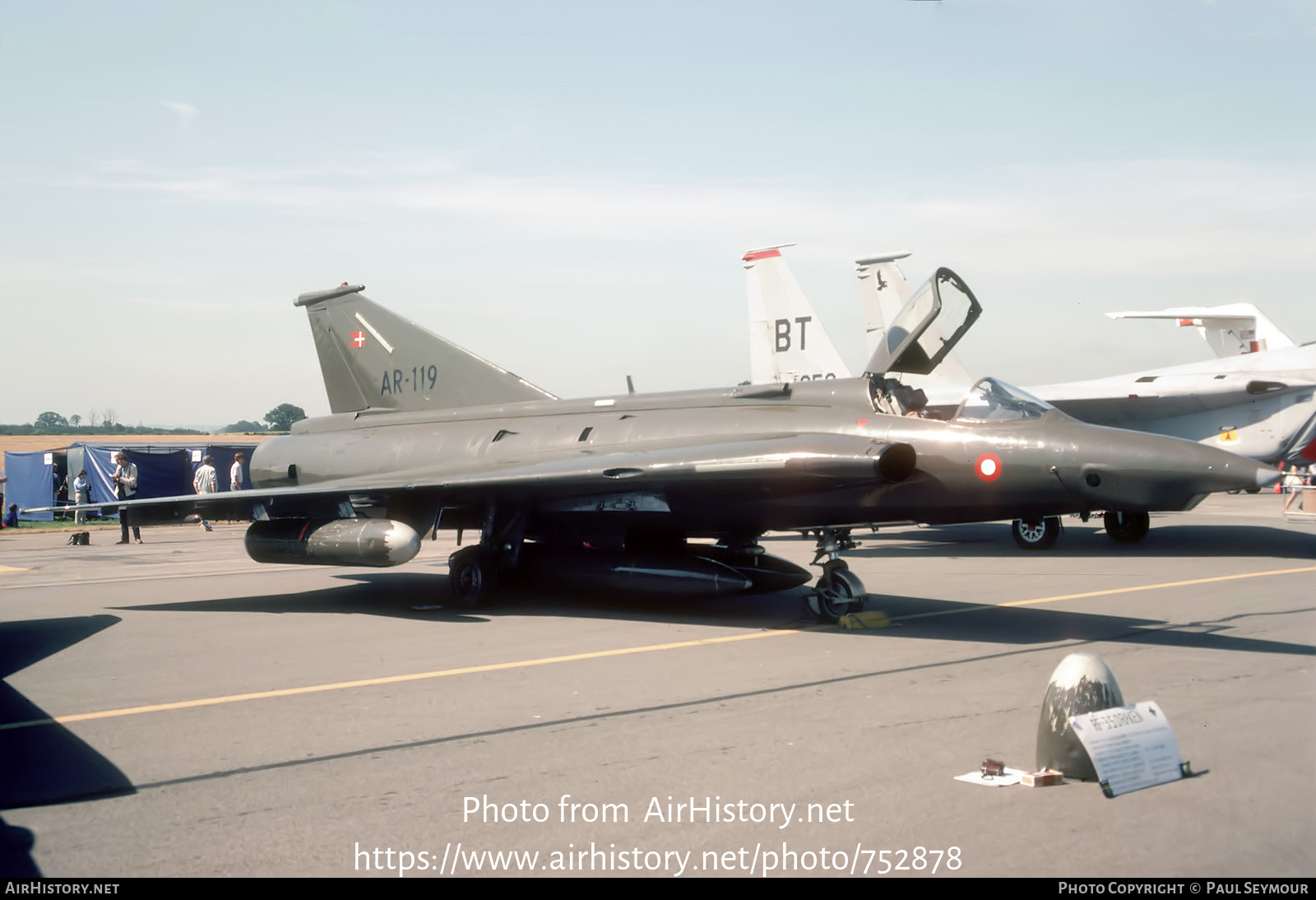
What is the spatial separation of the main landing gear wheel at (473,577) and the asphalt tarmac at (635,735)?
10.9 inches

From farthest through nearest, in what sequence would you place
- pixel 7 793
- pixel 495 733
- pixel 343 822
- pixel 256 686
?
pixel 256 686
pixel 495 733
pixel 7 793
pixel 343 822

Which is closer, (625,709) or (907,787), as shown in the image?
(907,787)

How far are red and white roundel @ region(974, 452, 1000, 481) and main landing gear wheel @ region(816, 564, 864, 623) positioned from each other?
1.51 m

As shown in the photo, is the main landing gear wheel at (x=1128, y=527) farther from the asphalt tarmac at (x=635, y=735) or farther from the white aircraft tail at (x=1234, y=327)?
the white aircraft tail at (x=1234, y=327)

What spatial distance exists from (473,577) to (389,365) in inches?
164

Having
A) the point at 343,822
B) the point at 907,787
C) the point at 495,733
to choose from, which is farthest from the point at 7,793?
the point at 907,787

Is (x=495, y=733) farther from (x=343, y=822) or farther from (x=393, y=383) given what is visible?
(x=393, y=383)

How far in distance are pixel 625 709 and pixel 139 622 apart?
20.4 ft

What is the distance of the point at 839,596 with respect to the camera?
31.0 feet

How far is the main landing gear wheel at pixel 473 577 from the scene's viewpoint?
11.0 meters

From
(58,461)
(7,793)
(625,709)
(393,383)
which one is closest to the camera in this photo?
(7,793)

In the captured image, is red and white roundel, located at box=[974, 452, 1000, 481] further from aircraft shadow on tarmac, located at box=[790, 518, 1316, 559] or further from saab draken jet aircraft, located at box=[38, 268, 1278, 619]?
aircraft shadow on tarmac, located at box=[790, 518, 1316, 559]

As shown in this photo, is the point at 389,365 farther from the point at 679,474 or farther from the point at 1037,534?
the point at 1037,534

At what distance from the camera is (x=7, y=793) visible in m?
4.70
